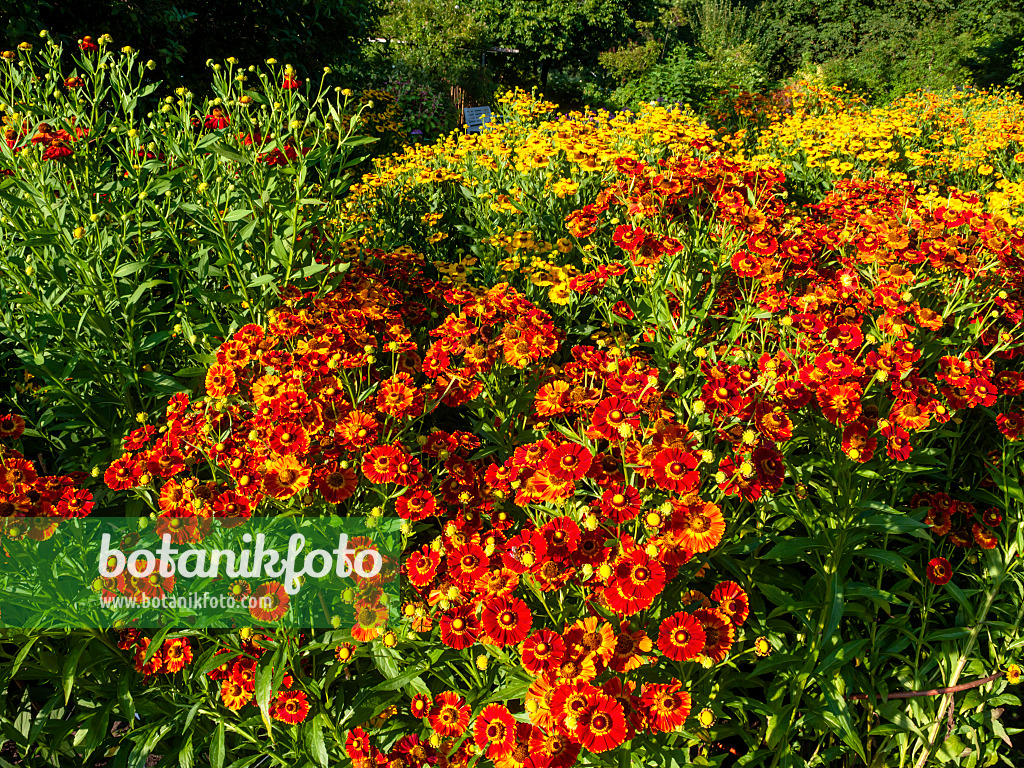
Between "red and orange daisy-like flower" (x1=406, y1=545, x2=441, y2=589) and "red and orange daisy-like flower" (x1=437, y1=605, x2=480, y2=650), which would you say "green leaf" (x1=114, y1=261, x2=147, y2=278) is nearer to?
"red and orange daisy-like flower" (x1=406, y1=545, x2=441, y2=589)

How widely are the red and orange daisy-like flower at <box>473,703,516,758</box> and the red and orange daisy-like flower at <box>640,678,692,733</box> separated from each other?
27 centimetres

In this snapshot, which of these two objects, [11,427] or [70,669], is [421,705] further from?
[11,427]

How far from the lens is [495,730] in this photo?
1.27 meters

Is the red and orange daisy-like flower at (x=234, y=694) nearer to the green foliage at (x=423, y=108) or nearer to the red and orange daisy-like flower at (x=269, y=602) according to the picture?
the red and orange daisy-like flower at (x=269, y=602)

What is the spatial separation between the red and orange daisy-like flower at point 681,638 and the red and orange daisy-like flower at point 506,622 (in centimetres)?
27

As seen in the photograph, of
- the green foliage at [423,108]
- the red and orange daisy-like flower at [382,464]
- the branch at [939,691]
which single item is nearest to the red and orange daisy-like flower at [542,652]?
the red and orange daisy-like flower at [382,464]

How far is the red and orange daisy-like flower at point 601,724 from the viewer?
111 cm

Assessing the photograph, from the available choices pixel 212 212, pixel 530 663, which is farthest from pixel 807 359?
pixel 212 212

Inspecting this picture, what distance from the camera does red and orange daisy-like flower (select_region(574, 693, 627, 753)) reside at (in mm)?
1113

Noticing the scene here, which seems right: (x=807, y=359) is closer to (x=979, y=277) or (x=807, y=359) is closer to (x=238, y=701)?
(x=979, y=277)

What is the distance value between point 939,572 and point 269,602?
187cm

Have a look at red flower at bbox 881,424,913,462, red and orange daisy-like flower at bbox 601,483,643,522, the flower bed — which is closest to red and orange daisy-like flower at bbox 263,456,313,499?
the flower bed

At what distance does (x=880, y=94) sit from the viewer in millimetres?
15914

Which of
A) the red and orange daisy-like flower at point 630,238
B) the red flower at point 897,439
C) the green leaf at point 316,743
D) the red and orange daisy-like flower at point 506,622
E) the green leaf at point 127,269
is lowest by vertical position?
the green leaf at point 316,743
